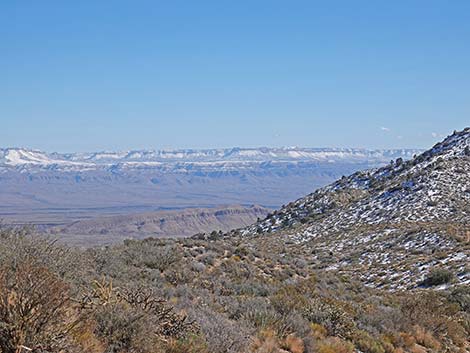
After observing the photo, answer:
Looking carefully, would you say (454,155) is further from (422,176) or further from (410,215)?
(410,215)

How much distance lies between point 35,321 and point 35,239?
6.01 meters

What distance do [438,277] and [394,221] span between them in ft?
56.6

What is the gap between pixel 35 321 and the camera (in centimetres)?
627

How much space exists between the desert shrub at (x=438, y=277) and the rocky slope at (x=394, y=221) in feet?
1.04

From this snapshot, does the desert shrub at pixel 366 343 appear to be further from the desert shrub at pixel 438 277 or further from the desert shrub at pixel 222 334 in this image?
the desert shrub at pixel 438 277

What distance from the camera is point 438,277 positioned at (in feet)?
70.3

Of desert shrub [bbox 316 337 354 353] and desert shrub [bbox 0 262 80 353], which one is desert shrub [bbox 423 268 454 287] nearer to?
desert shrub [bbox 316 337 354 353]

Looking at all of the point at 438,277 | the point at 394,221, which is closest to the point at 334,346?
the point at 438,277

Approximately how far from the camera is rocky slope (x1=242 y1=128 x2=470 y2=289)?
85.6 ft

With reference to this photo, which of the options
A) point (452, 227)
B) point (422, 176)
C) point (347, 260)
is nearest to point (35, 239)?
point (347, 260)

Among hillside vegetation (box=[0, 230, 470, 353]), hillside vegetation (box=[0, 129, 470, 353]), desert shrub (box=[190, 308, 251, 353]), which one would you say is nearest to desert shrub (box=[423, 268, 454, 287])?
hillside vegetation (box=[0, 129, 470, 353])

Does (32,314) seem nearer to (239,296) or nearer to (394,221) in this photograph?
(239,296)

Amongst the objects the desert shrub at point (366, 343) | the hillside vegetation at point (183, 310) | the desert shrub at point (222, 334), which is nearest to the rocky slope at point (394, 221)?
the hillside vegetation at point (183, 310)

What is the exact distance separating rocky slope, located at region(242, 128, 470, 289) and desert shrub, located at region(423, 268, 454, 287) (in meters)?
0.32
